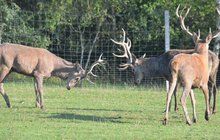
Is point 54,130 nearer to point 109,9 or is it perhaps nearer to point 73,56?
point 73,56

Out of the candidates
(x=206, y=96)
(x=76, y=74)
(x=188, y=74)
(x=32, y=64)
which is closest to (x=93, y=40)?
(x=76, y=74)

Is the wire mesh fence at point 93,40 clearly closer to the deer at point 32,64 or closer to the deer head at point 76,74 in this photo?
the deer head at point 76,74

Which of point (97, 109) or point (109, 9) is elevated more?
point (109, 9)

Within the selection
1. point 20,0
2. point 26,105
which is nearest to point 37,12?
point 20,0

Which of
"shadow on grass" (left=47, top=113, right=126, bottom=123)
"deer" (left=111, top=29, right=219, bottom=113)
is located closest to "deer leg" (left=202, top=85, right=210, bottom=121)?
"shadow on grass" (left=47, top=113, right=126, bottom=123)

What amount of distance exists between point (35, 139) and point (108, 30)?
688 inches

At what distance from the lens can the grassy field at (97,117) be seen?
1267 cm

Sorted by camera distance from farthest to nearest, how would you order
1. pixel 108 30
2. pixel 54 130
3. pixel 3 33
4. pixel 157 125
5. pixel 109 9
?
pixel 109 9, pixel 108 30, pixel 3 33, pixel 157 125, pixel 54 130

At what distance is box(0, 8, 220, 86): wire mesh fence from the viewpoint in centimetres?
2495

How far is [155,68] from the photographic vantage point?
17.4m

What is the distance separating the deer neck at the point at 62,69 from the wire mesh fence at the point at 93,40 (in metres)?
5.35

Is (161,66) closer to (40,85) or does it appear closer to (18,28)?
(40,85)

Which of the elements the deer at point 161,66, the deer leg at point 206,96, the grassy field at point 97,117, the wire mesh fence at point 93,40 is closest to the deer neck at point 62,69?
the grassy field at point 97,117

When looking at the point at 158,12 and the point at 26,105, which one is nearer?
the point at 26,105
